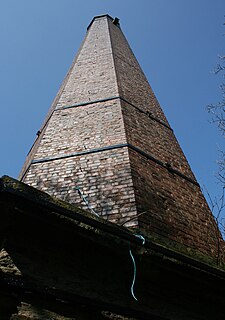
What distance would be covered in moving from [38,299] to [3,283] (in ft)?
0.90

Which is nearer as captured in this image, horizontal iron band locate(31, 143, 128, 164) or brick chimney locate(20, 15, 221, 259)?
brick chimney locate(20, 15, 221, 259)

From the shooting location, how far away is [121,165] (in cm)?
488

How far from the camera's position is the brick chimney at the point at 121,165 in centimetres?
429

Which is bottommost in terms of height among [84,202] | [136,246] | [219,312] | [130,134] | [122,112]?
[219,312]

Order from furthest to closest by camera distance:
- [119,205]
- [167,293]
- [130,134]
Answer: [130,134] < [119,205] < [167,293]

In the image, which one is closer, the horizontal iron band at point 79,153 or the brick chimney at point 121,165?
the brick chimney at point 121,165

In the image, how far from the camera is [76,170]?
4977mm

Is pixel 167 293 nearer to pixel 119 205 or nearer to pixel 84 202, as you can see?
pixel 119 205

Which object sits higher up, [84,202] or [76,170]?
[76,170]

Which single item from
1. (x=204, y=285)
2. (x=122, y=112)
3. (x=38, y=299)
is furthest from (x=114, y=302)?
(x=122, y=112)

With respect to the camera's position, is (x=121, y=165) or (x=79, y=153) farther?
(x=79, y=153)

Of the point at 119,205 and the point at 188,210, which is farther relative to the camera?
the point at 188,210

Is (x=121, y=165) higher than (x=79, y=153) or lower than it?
lower

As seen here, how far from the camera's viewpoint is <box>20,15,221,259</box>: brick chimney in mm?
4285
